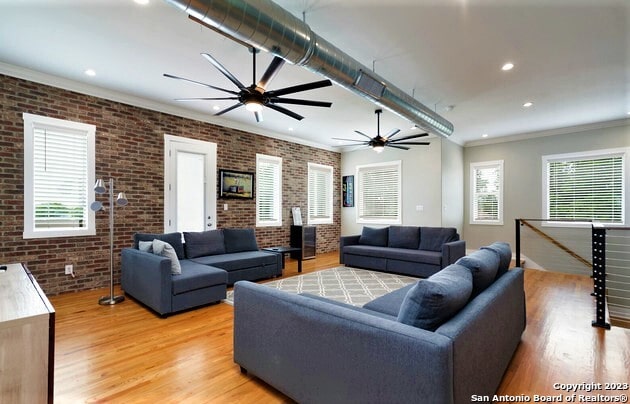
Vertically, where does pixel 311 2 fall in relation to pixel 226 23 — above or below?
above

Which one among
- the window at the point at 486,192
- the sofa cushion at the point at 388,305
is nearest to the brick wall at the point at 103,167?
the sofa cushion at the point at 388,305

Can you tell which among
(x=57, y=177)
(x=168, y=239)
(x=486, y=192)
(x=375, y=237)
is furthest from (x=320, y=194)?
(x=57, y=177)

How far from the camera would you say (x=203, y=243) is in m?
4.92

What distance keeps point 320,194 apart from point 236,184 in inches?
108

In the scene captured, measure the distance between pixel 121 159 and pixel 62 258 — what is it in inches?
63.7

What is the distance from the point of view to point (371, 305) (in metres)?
2.50

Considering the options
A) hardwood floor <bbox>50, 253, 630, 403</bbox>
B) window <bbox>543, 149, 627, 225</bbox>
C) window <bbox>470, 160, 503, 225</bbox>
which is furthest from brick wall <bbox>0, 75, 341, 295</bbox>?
window <bbox>543, 149, 627, 225</bbox>

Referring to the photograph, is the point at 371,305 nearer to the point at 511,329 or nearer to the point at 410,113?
the point at 511,329

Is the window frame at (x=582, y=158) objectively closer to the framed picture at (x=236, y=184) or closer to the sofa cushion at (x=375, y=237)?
the sofa cushion at (x=375, y=237)

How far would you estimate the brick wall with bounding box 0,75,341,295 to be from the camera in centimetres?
378

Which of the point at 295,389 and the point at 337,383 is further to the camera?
the point at 295,389

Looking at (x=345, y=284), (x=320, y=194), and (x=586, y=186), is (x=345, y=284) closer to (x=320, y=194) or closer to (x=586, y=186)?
(x=320, y=194)

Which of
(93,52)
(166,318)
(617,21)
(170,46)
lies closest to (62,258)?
(166,318)

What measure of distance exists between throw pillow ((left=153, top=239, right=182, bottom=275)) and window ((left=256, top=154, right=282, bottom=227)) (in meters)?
2.89
